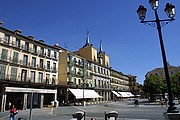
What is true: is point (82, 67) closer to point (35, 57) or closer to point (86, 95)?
point (86, 95)

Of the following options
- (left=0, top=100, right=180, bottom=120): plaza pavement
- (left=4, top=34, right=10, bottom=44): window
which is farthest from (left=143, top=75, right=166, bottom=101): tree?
(left=4, top=34, right=10, bottom=44): window

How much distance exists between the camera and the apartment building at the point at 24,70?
87.9 ft

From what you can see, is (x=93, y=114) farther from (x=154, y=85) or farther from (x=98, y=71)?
(x=98, y=71)

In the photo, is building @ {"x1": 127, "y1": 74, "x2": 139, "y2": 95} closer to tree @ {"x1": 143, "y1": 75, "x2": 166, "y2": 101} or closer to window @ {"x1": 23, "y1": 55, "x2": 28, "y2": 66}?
tree @ {"x1": 143, "y1": 75, "x2": 166, "y2": 101}

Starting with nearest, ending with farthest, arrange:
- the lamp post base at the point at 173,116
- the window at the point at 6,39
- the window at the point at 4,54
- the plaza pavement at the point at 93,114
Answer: the lamp post base at the point at 173,116, the plaza pavement at the point at 93,114, the window at the point at 4,54, the window at the point at 6,39

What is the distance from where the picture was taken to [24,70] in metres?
30.3

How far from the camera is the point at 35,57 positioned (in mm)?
32562

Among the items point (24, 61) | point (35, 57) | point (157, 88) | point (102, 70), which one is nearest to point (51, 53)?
point (35, 57)

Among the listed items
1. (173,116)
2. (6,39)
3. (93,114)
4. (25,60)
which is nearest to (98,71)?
(25,60)

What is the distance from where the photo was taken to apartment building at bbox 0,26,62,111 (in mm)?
26797

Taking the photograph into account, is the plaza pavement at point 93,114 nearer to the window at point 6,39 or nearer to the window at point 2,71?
the window at point 2,71

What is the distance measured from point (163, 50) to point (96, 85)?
44.8 metres

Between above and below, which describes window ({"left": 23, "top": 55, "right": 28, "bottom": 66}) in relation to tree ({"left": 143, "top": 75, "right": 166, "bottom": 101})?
above

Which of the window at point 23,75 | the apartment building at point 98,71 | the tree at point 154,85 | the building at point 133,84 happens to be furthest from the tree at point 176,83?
the building at point 133,84
